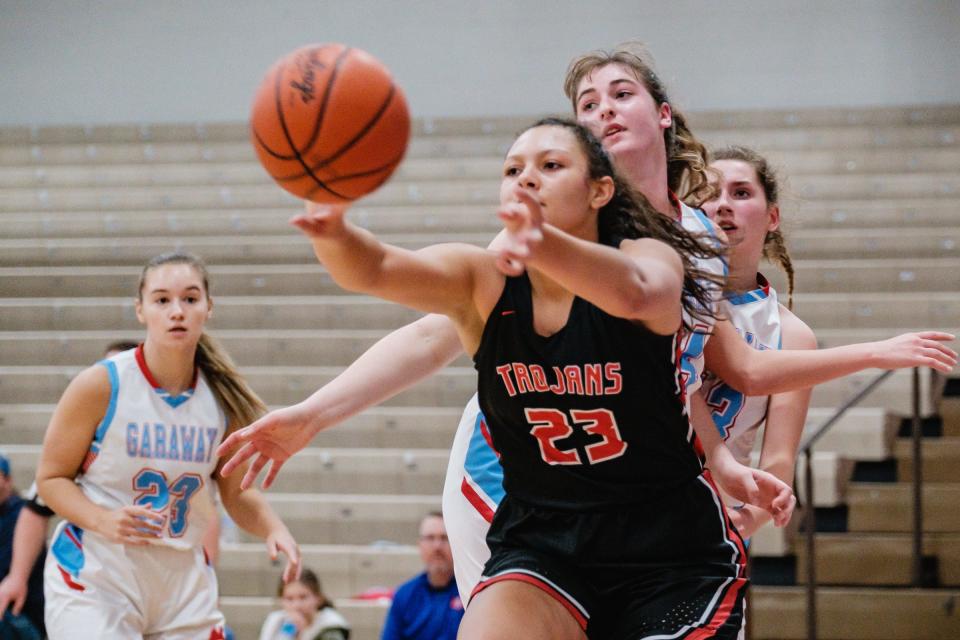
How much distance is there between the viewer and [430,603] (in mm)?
5746

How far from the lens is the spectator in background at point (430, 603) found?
18.7ft

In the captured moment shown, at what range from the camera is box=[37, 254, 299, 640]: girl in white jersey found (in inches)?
149

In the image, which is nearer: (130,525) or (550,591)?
(550,591)

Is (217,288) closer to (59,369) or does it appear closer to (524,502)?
(59,369)

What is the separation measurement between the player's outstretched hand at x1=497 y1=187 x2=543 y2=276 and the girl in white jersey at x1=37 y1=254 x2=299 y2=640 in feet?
6.47

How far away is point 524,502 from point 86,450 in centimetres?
188

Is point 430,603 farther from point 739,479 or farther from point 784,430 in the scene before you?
point 739,479

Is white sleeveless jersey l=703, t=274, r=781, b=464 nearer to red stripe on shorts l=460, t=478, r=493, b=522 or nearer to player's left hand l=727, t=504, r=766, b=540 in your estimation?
player's left hand l=727, t=504, r=766, b=540

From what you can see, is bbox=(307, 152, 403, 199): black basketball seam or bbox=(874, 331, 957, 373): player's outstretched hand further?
bbox=(874, 331, 957, 373): player's outstretched hand

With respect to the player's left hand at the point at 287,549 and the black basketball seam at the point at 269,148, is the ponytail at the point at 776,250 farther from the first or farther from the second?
the black basketball seam at the point at 269,148

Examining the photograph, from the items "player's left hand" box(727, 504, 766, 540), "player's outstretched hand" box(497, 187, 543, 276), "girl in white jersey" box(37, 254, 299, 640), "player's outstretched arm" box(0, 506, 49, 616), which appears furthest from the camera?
"player's outstretched arm" box(0, 506, 49, 616)

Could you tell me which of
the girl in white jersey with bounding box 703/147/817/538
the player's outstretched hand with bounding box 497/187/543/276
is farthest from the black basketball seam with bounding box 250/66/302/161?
the girl in white jersey with bounding box 703/147/817/538

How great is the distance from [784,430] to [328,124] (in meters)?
1.77

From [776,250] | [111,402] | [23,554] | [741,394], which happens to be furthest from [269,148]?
[23,554]
